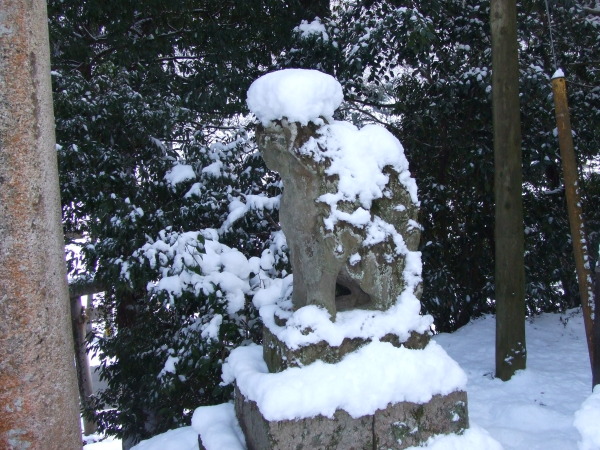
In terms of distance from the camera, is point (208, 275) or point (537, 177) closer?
point (208, 275)

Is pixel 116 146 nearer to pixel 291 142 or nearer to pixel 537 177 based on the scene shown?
pixel 291 142

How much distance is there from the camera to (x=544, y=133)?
5.51 metres

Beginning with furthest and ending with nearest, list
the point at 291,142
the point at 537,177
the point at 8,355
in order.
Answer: the point at 537,177 < the point at 291,142 < the point at 8,355

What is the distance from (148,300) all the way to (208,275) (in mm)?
1277

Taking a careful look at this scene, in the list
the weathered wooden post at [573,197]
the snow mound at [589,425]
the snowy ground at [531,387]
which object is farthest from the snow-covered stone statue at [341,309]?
the weathered wooden post at [573,197]

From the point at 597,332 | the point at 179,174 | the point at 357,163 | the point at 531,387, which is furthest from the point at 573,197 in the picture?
the point at 179,174

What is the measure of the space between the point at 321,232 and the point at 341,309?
487 millimetres

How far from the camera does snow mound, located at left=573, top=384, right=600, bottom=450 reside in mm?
1842

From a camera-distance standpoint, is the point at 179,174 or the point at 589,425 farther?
the point at 179,174

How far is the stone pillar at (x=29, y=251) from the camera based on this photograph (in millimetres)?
1766

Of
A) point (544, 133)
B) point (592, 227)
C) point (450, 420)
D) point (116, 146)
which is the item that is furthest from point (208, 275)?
point (592, 227)

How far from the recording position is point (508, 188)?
4.23 m

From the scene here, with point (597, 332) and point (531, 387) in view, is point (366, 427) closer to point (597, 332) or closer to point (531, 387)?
point (597, 332)

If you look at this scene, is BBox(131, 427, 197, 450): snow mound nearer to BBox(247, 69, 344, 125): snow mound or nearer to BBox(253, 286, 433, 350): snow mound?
BBox(253, 286, 433, 350): snow mound
